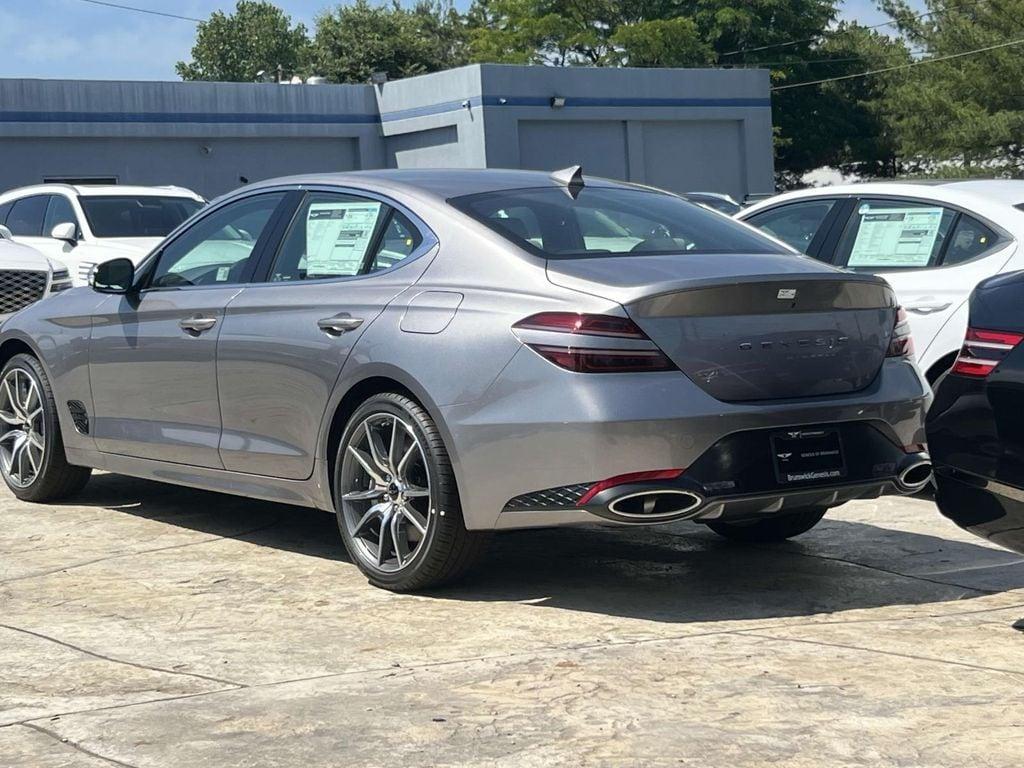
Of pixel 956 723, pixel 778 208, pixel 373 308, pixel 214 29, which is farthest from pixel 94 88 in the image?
pixel 214 29

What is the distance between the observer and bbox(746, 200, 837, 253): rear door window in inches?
332

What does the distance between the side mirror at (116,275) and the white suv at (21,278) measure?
568cm

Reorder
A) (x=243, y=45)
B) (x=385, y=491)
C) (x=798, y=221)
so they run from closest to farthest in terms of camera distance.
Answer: (x=385, y=491) < (x=798, y=221) < (x=243, y=45)

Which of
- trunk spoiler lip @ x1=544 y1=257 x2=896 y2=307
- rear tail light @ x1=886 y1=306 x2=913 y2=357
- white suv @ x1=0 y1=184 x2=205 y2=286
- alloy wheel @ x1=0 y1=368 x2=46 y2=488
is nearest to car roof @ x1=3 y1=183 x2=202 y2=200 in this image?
white suv @ x1=0 y1=184 x2=205 y2=286

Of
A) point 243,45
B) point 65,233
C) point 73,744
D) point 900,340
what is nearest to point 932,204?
point 900,340

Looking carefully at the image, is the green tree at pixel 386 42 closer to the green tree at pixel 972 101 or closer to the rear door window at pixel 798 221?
the green tree at pixel 972 101

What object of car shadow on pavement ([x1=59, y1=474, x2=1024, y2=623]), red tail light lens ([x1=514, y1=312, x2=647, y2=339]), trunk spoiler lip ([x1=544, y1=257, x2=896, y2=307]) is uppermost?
trunk spoiler lip ([x1=544, y1=257, x2=896, y2=307])

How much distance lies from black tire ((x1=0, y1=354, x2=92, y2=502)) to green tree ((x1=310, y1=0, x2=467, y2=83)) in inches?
Answer: 2182

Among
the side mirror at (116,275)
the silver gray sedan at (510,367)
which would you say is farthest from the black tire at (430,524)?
the side mirror at (116,275)

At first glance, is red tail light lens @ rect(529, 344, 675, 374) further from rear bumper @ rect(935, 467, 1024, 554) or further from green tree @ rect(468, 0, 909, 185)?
green tree @ rect(468, 0, 909, 185)

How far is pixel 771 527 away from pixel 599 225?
1.53m

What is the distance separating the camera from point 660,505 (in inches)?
200

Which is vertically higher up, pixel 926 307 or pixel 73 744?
pixel 926 307

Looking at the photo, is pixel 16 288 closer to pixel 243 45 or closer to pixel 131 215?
pixel 131 215
